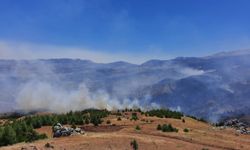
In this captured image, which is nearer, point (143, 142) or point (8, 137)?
point (143, 142)

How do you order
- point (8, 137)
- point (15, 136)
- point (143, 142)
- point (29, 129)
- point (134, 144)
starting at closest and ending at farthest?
point (134, 144) < point (143, 142) < point (8, 137) < point (15, 136) < point (29, 129)

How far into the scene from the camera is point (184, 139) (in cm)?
5047

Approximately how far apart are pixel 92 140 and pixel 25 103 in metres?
89.5

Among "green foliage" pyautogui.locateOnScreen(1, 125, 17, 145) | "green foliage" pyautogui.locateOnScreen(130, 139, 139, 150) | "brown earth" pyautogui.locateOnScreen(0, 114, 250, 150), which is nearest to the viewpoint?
"brown earth" pyautogui.locateOnScreen(0, 114, 250, 150)

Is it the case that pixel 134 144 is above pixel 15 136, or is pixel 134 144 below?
below

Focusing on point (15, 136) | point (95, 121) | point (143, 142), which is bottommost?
point (143, 142)

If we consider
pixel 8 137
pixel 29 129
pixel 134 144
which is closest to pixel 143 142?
pixel 134 144

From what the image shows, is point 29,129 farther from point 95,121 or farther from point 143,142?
point 143,142

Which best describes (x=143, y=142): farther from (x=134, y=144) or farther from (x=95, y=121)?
(x=95, y=121)

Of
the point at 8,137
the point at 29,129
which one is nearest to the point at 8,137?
the point at 8,137

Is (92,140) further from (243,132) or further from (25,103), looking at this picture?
(25,103)

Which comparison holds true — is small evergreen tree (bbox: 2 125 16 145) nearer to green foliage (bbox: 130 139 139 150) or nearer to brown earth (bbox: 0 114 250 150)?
brown earth (bbox: 0 114 250 150)

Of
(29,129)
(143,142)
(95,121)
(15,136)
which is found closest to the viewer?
(143,142)

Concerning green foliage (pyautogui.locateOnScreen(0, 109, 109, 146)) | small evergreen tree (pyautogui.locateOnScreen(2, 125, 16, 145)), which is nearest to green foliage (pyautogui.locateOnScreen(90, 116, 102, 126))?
green foliage (pyautogui.locateOnScreen(0, 109, 109, 146))
